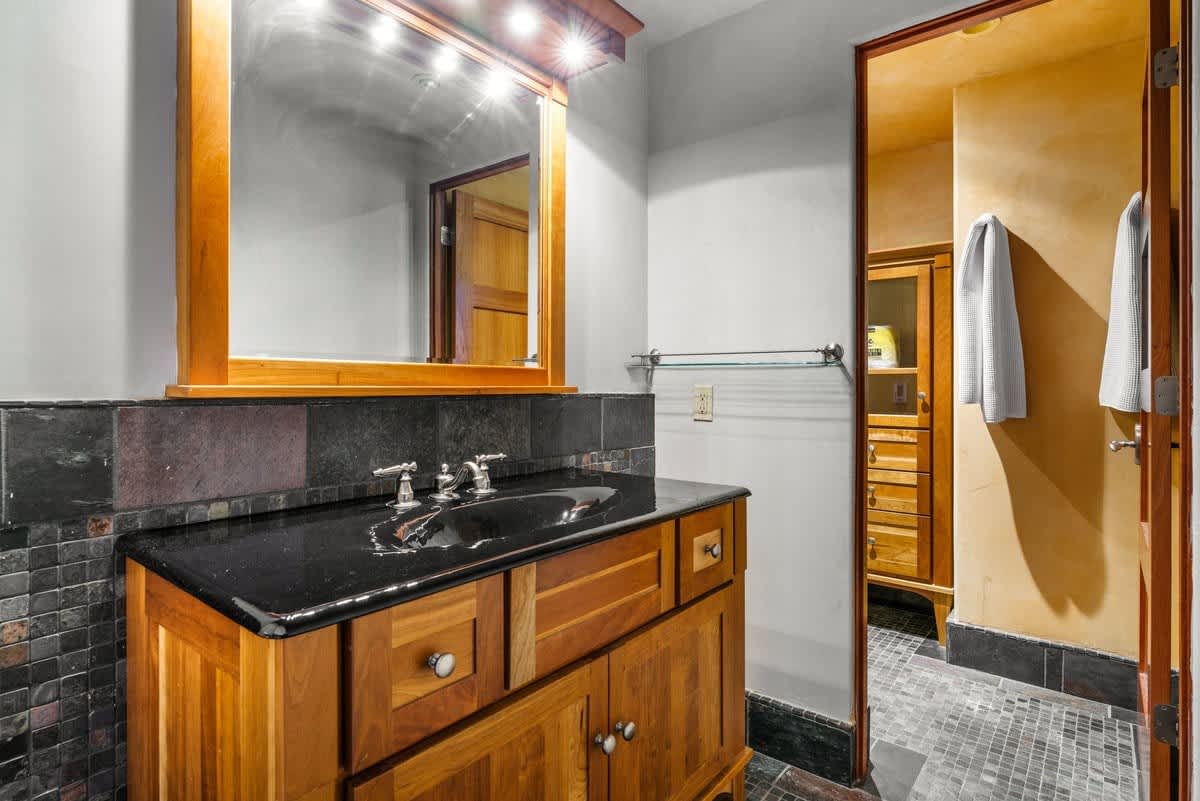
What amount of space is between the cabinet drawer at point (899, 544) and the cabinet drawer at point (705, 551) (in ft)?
5.35

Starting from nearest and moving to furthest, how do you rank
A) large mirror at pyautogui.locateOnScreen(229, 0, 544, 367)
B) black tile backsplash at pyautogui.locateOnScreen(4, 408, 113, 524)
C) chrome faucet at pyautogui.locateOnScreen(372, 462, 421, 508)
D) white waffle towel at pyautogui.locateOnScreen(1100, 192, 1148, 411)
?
black tile backsplash at pyautogui.locateOnScreen(4, 408, 113, 524) < large mirror at pyautogui.locateOnScreen(229, 0, 544, 367) < chrome faucet at pyautogui.locateOnScreen(372, 462, 421, 508) < white waffle towel at pyautogui.locateOnScreen(1100, 192, 1148, 411)

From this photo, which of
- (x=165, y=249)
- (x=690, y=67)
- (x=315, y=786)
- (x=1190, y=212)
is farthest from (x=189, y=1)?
(x=1190, y=212)

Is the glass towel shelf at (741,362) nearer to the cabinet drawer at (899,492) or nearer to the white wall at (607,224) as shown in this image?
the white wall at (607,224)

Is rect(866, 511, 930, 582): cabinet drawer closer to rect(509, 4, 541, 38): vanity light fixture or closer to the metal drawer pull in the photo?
the metal drawer pull

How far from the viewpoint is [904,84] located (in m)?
2.46

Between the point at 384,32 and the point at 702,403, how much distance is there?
126 centimetres

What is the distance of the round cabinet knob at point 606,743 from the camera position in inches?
41.9

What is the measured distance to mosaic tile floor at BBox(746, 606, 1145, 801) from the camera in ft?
5.41

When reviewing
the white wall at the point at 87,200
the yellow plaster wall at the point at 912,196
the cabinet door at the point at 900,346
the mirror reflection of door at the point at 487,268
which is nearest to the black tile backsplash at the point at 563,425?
the mirror reflection of door at the point at 487,268

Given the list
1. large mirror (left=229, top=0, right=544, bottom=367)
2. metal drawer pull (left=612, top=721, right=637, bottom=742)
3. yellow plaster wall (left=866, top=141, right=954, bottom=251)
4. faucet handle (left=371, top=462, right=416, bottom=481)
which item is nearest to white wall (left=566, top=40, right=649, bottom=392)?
large mirror (left=229, top=0, right=544, bottom=367)

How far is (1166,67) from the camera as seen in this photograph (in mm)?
1210

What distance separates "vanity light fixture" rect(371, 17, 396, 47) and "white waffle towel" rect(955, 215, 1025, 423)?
6.61 feet

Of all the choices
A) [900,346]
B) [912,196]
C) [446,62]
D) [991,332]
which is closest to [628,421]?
[446,62]

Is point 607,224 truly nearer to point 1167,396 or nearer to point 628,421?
point 628,421
